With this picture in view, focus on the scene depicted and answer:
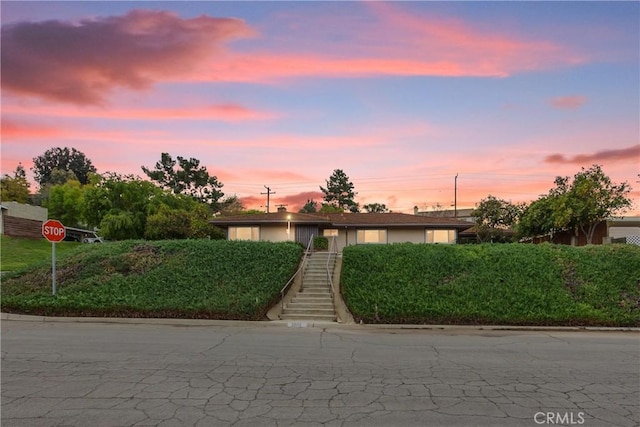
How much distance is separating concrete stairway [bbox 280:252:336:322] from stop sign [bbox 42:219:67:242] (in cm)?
905

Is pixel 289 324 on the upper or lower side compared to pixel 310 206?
lower

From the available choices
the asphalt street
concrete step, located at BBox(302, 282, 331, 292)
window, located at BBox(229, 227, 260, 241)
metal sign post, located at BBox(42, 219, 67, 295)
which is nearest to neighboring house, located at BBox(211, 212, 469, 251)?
window, located at BBox(229, 227, 260, 241)

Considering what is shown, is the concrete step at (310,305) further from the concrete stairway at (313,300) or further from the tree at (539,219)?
the tree at (539,219)

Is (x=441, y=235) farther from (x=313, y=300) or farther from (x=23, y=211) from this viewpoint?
(x=23, y=211)

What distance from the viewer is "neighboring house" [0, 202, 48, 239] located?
Answer: 39906 mm

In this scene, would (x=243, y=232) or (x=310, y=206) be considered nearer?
(x=243, y=232)

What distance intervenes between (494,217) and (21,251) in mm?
39990

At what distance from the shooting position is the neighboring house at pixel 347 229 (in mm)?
30250

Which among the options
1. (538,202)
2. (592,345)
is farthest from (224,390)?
(538,202)

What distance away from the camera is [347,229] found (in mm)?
31547

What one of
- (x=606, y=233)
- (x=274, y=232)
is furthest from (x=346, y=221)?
(x=606, y=233)

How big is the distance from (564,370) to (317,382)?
4484 mm

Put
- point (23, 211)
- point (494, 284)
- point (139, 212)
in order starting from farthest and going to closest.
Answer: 1. point (23, 211)
2. point (139, 212)
3. point (494, 284)
